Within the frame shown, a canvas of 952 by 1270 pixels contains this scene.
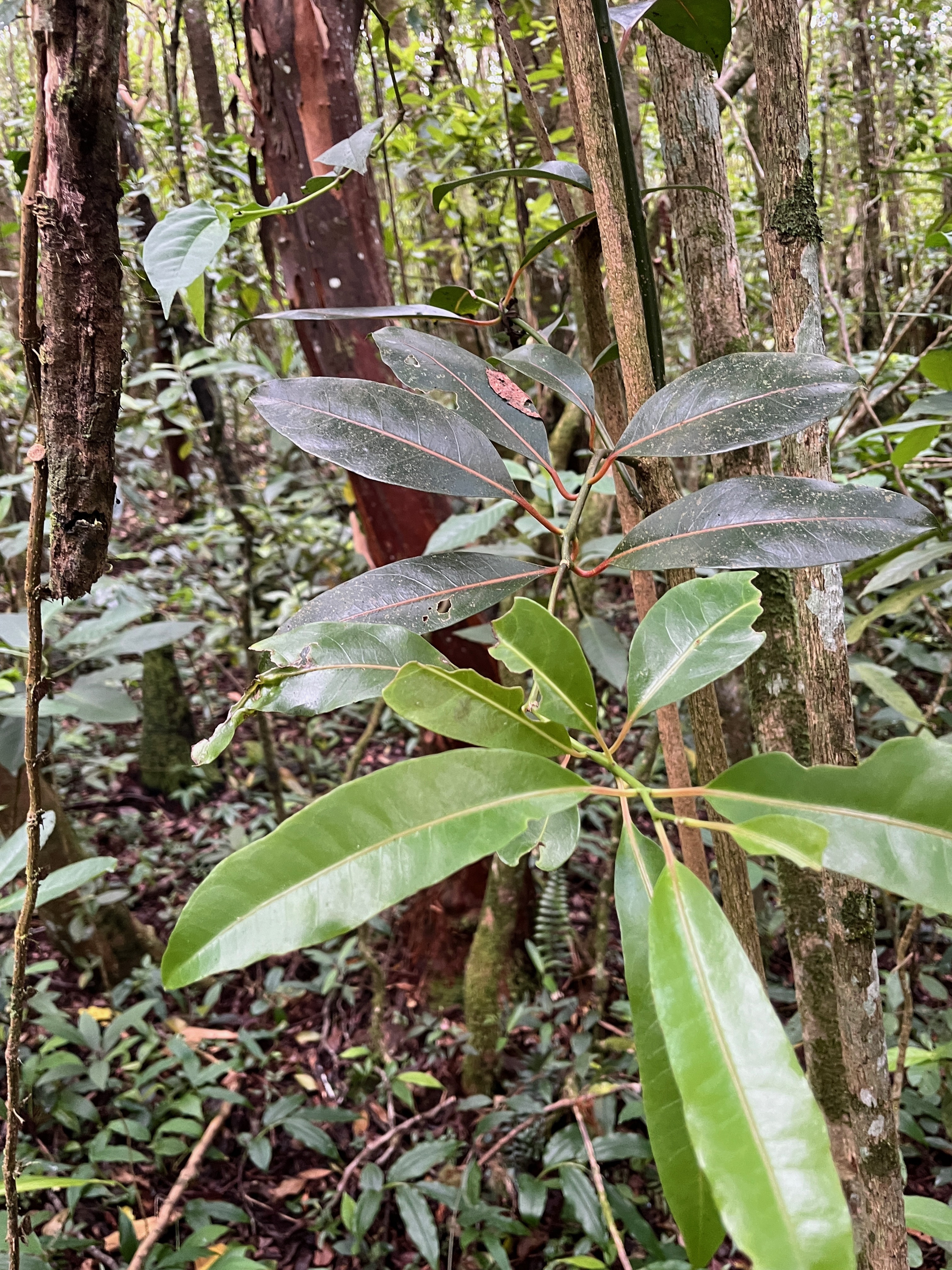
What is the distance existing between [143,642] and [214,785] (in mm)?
1432

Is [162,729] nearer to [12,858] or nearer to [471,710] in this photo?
[12,858]

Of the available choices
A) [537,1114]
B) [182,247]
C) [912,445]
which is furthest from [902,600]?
[537,1114]

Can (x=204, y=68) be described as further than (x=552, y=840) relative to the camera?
Yes

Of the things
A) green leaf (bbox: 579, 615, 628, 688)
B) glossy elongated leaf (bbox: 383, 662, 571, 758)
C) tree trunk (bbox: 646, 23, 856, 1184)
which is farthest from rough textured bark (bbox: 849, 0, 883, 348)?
glossy elongated leaf (bbox: 383, 662, 571, 758)

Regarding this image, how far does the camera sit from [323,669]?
42cm

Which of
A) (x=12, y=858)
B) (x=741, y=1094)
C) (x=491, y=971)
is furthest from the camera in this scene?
(x=491, y=971)

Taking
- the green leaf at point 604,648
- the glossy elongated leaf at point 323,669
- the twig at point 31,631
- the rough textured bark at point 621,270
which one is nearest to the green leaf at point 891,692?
the green leaf at point 604,648

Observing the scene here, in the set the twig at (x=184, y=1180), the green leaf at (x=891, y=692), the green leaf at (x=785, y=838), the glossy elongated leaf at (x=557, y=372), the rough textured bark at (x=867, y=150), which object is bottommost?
the twig at (x=184, y=1180)

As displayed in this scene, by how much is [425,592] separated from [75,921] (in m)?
1.67

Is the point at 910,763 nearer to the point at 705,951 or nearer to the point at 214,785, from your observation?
the point at 705,951

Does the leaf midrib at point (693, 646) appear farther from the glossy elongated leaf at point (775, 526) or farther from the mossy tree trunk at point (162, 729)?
the mossy tree trunk at point (162, 729)

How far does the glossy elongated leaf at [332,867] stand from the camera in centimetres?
29

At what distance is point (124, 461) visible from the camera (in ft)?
10.0

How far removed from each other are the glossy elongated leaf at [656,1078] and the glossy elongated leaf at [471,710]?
0.06 meters
